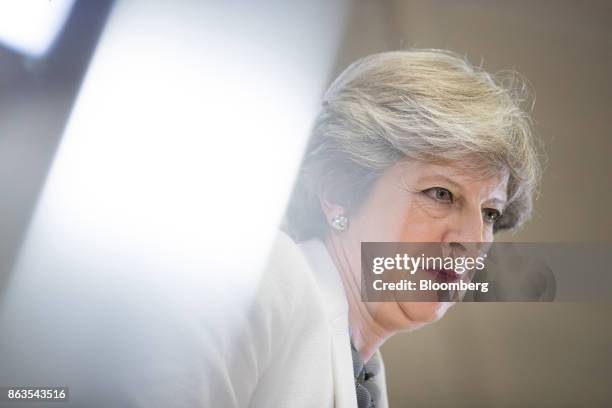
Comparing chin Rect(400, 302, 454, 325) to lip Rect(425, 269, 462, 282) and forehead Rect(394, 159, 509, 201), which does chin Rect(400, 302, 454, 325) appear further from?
forehead Rect(394, 159, 509, 201)

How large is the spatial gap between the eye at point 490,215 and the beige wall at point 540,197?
7cm

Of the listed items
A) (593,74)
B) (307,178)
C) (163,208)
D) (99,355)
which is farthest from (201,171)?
(593,74)

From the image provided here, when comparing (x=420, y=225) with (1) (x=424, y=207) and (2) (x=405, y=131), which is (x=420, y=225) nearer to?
(1) (x=424, y=207)

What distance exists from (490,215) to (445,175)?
5.5 inches

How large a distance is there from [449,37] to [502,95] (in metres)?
0.19

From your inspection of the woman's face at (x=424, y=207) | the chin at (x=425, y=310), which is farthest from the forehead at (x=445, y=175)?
the chin at (x=425, y=310)

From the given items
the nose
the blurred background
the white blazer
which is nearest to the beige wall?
the blurred background

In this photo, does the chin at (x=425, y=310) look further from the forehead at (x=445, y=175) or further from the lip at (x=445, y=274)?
the forehead at (x=445, y=175)

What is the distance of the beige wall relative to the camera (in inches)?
52.1

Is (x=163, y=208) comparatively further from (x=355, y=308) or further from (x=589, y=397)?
(x=589, y=397)

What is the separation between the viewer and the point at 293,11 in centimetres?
138

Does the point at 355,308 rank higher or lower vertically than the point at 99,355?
higher

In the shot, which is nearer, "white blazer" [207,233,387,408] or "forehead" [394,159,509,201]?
"white blazer" [207,233,387,408]

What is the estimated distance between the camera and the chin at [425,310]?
128 cm
